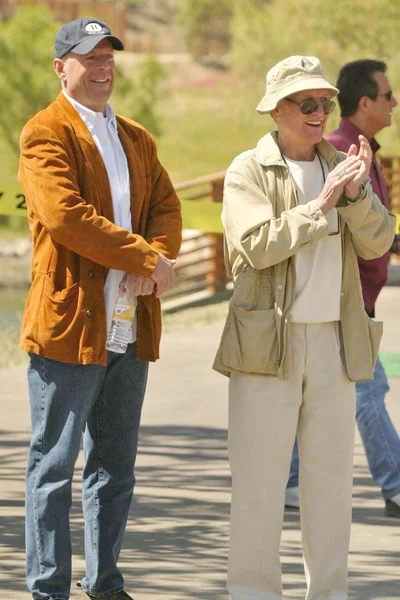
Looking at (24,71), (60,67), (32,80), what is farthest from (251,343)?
(24,71)

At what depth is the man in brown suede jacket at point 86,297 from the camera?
507 centimetres

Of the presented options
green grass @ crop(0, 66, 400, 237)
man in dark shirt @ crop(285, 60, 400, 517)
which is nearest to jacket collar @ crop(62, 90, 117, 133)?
man in dark shirt @ crop(285, 60, 400, 517)

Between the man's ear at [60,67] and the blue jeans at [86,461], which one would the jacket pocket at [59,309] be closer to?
the blue jeans at [86,461]

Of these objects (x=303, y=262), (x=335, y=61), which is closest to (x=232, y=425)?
(x=303, y=262)

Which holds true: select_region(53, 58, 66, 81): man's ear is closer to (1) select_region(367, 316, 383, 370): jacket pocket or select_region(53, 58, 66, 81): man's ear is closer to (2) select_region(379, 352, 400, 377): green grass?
(1) select_region(367, 316, 383, 370): jacket pocket

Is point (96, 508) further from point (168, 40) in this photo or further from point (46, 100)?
point (168, 40)

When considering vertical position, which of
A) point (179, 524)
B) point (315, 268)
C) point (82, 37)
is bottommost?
point (179, 524)

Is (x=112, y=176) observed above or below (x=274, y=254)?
above

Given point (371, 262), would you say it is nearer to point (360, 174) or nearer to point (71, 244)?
point (360, 174)

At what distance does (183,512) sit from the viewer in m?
7.07

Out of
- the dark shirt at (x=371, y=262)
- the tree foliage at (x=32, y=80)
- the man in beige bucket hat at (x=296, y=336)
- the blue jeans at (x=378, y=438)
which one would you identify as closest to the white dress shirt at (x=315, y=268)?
the man in beige bucket hat at (x=296, y=336)

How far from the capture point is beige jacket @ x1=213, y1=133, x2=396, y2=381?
5133mm

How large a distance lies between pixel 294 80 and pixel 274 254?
23.9 inches

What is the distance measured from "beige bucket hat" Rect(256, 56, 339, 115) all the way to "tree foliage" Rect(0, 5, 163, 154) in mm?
26139
